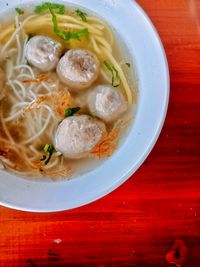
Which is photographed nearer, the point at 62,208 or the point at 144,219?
the point at 62,208

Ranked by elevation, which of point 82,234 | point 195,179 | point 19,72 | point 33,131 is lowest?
point 82,234

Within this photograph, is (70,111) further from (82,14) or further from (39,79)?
(82,14)

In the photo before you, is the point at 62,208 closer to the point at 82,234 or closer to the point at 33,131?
the point at 82,234

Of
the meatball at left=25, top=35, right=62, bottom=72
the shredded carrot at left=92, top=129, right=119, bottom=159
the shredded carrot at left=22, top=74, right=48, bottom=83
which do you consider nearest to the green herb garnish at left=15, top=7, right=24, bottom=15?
the meatball at left=25, top=35, right=62, bottom=72

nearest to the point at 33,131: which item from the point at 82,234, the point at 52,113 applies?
the point at 52,113

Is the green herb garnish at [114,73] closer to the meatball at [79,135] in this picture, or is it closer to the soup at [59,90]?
the soup at [59,90]

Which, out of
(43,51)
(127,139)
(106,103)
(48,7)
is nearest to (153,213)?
(127,139)

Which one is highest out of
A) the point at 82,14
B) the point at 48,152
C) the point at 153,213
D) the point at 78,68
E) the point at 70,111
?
the point at 82,14

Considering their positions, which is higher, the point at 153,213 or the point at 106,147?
the point at 106,147

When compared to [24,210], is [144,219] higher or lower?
lower
